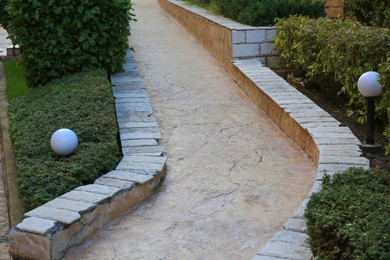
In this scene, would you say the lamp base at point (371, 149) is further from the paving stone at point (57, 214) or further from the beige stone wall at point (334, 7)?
the beige stone wall at point (334, 7)

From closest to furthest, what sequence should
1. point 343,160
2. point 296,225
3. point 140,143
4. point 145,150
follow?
point 296,225, point 343,160, point 145,150, point 140,143

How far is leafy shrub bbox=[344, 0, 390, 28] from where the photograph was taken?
9.30 m

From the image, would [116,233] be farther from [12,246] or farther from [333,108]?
[333,108]

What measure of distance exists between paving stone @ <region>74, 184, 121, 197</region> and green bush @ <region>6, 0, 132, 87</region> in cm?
404

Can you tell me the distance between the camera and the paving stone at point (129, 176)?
5430mm

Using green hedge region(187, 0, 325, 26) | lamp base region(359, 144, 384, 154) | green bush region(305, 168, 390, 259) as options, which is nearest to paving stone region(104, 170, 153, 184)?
green bush region(305, 168, 390, 259)

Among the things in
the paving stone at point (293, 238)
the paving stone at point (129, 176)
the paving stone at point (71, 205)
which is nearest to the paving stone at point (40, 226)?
the paving stone at point (71, 205)

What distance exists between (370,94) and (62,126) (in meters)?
2.84

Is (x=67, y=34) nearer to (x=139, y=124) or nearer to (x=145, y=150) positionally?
(x=139, y=124)

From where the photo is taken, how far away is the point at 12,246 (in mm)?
4637

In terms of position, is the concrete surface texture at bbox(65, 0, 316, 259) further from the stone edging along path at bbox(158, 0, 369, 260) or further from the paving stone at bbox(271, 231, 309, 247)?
the paving stone at bbox(271, 231, 309, 247)

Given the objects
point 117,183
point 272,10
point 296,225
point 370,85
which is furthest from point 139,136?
point 272,10

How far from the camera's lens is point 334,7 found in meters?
10.9

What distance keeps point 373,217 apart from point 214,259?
1232 millimetres
